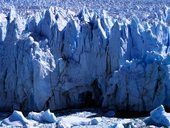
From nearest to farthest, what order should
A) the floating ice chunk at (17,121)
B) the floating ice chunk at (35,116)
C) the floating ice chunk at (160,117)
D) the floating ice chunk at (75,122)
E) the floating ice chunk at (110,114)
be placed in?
the floating ice chunk at (160,117) < the floating ice chunk at (75,122) < the floating ice chunk at (17,121) < the floating ice chunk at (35,116) < the floating ice chunk at (110,114)

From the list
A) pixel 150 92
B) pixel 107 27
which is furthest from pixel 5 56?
pixel 150 92

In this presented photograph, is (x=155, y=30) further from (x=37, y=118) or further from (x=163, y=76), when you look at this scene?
(x=37, y=118)

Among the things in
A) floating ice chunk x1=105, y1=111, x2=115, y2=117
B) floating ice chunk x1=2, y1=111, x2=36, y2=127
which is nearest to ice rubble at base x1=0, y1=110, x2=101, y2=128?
floating ice chunk x1=2, y1=111, x2=36, y2=127

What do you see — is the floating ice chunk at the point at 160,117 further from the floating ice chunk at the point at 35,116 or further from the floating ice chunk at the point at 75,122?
the floating ice chunk at the point at 35,116

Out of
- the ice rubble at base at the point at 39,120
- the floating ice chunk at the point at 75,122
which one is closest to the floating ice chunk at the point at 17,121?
the ice rubble at base at the point at 39,120

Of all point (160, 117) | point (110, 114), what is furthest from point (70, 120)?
point (160, 117)

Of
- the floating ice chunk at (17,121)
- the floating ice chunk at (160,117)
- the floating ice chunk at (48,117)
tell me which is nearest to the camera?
the floating ice chunk at (160,117)

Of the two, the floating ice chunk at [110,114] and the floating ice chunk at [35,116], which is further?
the floating ice chunk at [110,114]

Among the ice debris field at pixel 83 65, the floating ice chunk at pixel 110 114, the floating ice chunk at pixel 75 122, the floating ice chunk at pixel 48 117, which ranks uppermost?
the ice debris field at pixel 83 65
